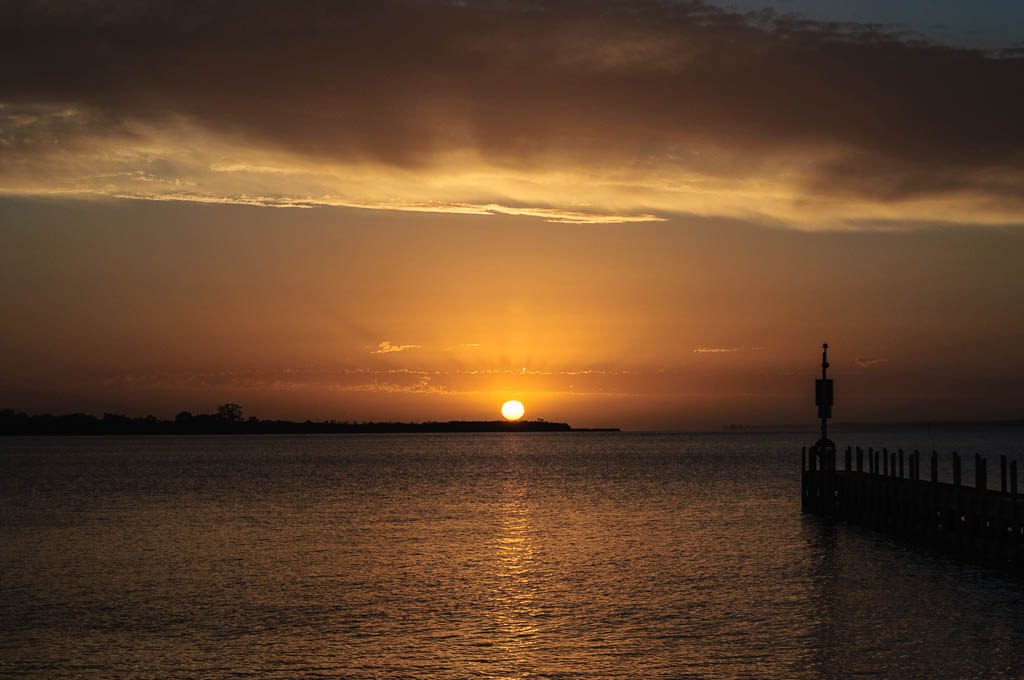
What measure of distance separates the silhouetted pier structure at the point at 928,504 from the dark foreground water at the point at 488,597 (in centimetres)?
110

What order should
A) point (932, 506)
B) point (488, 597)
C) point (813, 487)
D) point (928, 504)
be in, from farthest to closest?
point (813, 487) → point (928, 504) → point (932, 506) → point (488, 597)

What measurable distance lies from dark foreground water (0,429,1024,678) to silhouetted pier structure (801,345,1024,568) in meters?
1.10

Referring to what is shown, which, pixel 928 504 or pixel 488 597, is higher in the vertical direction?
pixel 928 504

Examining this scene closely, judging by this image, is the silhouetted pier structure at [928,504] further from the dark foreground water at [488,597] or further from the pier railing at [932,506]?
the dark foreground water at [488,597]

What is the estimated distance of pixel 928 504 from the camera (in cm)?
3538

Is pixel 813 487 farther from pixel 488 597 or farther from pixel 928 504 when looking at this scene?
pixel 488 597

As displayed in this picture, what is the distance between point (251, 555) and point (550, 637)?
16.1 meters

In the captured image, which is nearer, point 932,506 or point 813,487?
point 932,506

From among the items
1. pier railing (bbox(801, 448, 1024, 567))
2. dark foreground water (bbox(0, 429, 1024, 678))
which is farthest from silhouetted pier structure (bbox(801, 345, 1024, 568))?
dark foreground water (bbox(0, 429, 1024, 678))

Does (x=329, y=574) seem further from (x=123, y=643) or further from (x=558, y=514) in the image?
(x=558, y=514)

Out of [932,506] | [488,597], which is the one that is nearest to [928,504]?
[932,506]

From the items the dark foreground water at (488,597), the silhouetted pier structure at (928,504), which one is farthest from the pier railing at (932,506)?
the dark foreground water at (488,597)

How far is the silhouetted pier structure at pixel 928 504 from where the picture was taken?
29.7m

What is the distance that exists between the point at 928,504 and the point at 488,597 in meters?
16.8
